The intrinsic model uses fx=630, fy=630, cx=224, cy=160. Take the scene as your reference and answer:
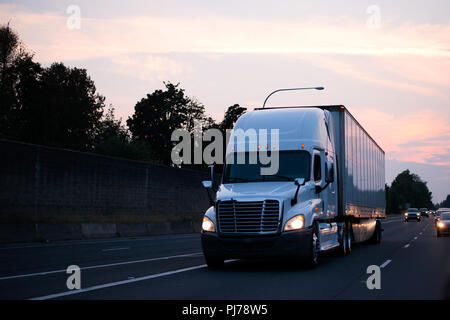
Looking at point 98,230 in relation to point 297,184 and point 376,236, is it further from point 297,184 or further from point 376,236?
point 297,184

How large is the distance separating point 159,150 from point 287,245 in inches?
3232

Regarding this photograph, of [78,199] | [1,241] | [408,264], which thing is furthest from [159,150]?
[408,264]

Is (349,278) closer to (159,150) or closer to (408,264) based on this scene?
(408,264)

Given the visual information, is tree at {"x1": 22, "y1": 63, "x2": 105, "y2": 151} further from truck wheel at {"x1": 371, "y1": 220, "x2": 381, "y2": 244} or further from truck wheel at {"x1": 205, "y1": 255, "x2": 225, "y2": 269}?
truck wheel at {"x1": 205, "y1": 255, "x2": 225, "y2": 269}

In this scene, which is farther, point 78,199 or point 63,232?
point 78,199

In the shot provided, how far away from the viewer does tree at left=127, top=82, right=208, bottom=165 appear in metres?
93.4

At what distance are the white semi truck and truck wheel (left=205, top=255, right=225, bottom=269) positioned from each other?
0.02 metres

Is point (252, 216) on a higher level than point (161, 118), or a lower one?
lower

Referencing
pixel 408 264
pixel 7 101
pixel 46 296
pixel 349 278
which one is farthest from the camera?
pixel 7 101

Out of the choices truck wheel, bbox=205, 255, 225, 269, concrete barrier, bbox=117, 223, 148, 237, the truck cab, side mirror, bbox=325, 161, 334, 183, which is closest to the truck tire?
the truck cab

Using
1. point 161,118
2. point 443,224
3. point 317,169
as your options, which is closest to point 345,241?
point 317,169

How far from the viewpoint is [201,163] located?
93.4 metres

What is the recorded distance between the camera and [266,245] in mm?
13133

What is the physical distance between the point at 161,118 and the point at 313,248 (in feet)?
268
